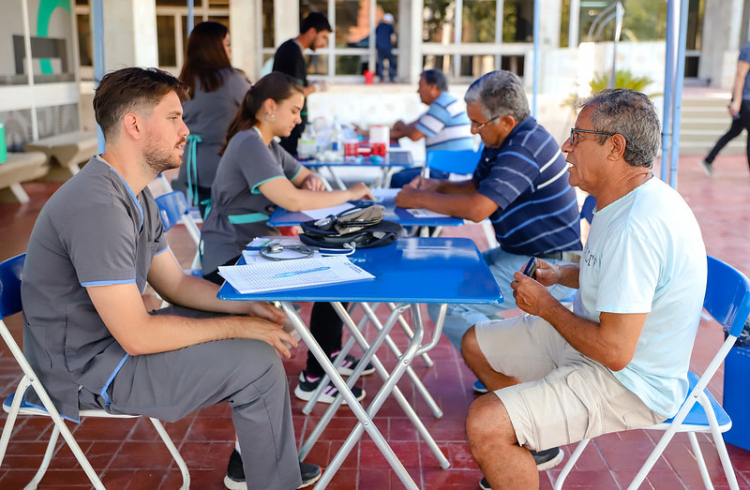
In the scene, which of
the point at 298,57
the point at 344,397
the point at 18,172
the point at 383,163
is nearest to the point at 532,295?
the point at 344,397

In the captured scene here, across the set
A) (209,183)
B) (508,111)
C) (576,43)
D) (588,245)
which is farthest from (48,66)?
(576,43)

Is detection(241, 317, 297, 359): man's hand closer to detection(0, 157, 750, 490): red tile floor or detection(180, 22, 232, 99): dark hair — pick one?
detection(0, 157, 750, 490): red tile floor

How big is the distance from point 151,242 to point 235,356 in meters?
0.48

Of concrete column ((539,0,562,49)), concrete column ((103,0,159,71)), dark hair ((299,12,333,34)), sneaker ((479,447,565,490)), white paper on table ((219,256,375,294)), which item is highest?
concrete column ((539,0,562,49))

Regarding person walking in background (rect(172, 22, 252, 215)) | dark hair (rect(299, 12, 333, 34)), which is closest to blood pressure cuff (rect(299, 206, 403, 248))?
person walking in background (rect(172, 22, 252, 215))

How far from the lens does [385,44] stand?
15938mm

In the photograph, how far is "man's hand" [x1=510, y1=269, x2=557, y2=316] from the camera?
6.65 feet

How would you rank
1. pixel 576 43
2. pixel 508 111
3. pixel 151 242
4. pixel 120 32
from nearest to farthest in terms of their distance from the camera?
1. pixel 151 242
2. pixel 508 111
3. pixel 120 32
4. pixel 576 43

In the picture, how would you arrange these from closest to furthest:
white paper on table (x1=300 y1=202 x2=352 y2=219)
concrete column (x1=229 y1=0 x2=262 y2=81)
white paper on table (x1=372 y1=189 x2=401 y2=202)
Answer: white paper on table (x1=300 y1=202 x2=352 y2=219) < white paper on table (x1=372 y1=189 x2=401 y2=202) < concrete column (x1=229 y1=0 x2=262 y2=81)

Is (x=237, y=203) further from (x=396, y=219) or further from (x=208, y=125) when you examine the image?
(x=208, y=125)

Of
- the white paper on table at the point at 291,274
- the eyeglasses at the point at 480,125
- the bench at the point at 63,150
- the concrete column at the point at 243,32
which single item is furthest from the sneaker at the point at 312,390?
the concrete column at the point at 243,32

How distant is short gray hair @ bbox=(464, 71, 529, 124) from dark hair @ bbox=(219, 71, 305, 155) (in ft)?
2.60

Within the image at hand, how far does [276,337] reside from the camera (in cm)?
213

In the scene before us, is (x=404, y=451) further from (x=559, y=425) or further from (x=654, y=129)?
(x=654, y=129)
